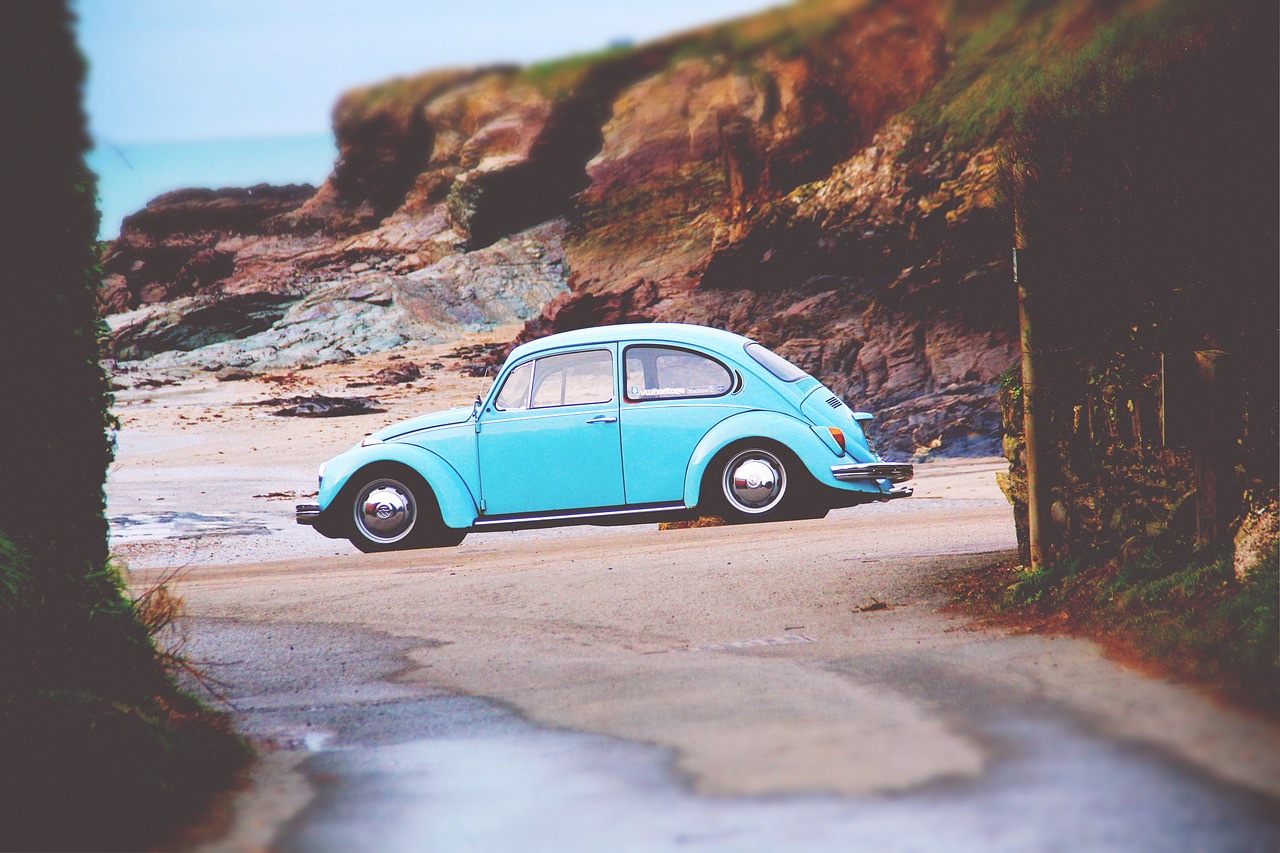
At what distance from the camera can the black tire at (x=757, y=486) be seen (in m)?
Answer: 6.45

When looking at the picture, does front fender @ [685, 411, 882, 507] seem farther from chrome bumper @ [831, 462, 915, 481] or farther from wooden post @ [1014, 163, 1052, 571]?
wooden post @ [1014, 163, 1052, 571]

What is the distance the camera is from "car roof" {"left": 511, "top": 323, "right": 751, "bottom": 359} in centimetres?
718

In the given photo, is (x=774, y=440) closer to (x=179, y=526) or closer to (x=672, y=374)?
(x=672, y=374)

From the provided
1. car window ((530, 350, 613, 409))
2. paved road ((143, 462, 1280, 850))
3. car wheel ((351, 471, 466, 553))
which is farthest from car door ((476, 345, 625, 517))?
paved road ((143, 462, 1280, 850))

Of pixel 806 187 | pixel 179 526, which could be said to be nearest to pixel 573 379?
pixel 179 526

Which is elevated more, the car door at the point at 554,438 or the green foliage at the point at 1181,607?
the car door at the point at 554,438

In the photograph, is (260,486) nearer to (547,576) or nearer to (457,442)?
(547,576)

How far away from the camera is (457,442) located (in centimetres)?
713

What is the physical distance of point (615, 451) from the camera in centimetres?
666

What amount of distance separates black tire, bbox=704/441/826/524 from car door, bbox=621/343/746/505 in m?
0.19

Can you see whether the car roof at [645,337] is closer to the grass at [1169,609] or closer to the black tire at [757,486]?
the black tire at [757,486]

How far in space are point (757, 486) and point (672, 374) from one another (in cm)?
98

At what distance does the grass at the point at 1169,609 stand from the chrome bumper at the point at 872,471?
0.93m

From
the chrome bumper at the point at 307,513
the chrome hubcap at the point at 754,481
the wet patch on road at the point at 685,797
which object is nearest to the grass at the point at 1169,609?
the wet patch on road at the point at 685,797
